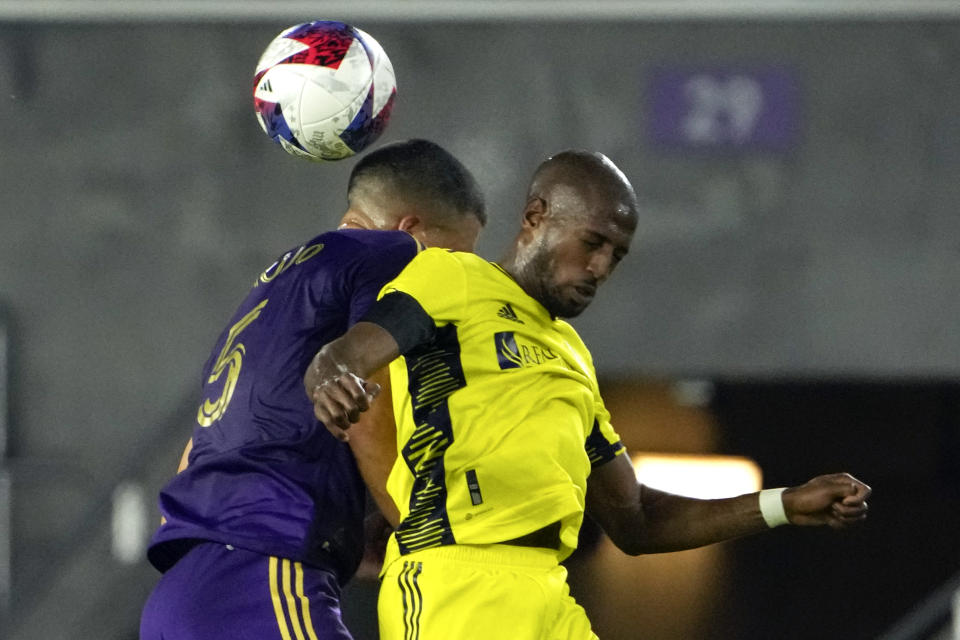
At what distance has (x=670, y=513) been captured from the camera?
3.71 metres

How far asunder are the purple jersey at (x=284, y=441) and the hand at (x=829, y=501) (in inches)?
39.1

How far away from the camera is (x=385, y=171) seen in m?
4.00

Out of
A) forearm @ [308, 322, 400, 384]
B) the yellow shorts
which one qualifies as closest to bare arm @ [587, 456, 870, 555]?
the yellow shorts

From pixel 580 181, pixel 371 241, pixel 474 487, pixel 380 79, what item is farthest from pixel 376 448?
pixel 380 79

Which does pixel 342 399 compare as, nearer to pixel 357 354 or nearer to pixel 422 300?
pixel 357 354

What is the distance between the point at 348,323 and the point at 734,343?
434 cm

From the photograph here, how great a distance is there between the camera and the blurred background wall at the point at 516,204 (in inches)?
296

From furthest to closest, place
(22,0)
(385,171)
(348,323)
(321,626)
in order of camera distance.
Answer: (22,0), (385,171), (348,323), (321,626)

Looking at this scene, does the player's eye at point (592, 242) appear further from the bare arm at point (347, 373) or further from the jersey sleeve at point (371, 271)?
the bare arm at point (347, 373)

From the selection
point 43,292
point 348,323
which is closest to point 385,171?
point 348,323

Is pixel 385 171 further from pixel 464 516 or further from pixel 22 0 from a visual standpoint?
pixel 22 0

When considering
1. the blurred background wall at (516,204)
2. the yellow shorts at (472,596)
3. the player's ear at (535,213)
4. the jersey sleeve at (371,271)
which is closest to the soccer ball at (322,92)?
the jersey sleeve at (371,271)

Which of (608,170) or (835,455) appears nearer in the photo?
(608,170)

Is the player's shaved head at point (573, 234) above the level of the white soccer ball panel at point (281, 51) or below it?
below
